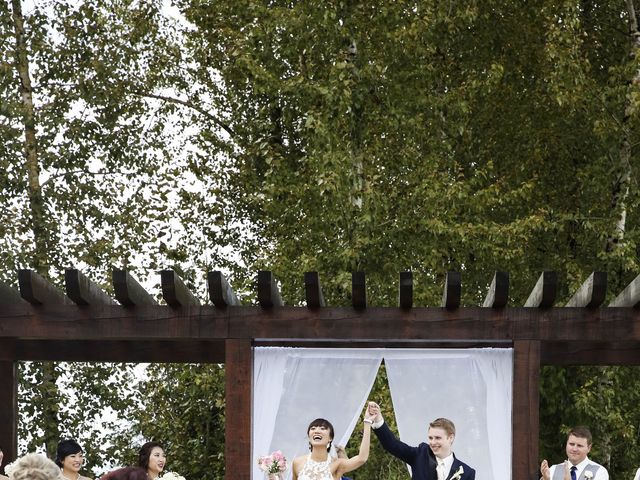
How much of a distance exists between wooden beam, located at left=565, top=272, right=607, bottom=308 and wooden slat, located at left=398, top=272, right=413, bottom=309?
3.53ft

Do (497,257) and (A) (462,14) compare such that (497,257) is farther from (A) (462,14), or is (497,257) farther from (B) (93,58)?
(B) (93,58)

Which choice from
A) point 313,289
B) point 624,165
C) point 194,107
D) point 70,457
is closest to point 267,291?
point 313,289

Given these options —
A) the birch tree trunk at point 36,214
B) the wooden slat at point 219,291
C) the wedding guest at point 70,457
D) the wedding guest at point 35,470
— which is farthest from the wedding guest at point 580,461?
the birch tree trunk at point 36,214

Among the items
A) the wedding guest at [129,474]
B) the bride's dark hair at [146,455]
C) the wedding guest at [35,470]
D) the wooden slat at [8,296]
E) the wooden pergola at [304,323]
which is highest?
the wooden slat at [8,296]

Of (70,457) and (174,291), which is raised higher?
(174,291)

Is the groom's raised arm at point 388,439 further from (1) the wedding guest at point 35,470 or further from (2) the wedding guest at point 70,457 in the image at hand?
(1) the wedding guest at point 35,470

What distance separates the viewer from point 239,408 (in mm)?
8250

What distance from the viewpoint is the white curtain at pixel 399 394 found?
8250 millimetres

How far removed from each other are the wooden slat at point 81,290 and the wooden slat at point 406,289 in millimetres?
1871

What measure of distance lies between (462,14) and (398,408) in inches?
298

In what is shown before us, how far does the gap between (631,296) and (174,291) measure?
2812 mm

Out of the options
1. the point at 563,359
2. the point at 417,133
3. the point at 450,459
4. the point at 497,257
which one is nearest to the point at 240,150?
the point at 417,133

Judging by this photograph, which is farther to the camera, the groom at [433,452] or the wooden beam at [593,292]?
the wooden beam at [593,292]

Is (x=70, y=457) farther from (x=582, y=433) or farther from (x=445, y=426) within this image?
(x=582, y=433)
